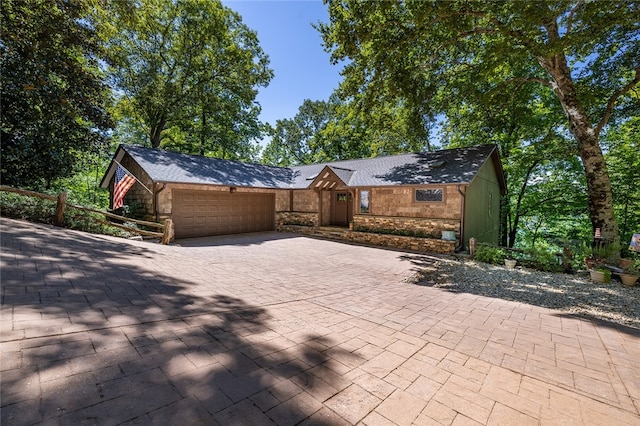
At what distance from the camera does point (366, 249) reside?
11.1 metres

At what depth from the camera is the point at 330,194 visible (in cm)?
1578

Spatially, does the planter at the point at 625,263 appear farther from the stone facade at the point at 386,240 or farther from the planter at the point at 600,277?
the stone facade at the point at 386,240

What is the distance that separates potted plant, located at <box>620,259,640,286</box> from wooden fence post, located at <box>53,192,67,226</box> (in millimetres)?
15663

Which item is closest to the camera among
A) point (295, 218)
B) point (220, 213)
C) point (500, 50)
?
point (500, 50)

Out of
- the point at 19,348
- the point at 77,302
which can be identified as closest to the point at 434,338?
the point at 19,348

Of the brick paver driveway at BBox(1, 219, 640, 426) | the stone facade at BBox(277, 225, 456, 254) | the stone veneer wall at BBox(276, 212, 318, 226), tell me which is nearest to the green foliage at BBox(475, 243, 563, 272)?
the stone facade at BBox(277, 225, 456, 254)

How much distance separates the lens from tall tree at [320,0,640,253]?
7312 millimetres

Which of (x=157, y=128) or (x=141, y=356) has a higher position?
(x=157, y=128)

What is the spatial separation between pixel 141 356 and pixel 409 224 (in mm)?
10977

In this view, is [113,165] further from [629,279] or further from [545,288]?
[629,279]

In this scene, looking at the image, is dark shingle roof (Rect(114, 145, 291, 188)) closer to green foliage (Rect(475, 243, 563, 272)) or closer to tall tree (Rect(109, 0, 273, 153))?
tall tree (Rect(109, 0, 273, 153))

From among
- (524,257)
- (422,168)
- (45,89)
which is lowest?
(524,257)

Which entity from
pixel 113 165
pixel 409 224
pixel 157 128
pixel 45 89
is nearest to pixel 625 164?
pixel 409 224

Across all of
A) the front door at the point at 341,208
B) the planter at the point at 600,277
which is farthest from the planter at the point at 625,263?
the front door at the point at 341,208
